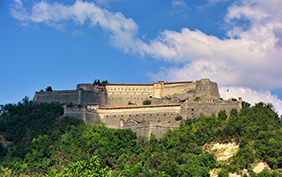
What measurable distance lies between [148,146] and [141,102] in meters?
18.4

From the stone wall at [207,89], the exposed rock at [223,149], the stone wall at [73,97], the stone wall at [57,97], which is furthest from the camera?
the stone wall at [57,97]

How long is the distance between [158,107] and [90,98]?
14594 millimetres

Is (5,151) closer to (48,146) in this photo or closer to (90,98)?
(48,146)

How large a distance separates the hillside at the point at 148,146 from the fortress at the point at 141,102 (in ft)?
6.55

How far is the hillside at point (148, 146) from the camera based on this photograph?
1914 inches

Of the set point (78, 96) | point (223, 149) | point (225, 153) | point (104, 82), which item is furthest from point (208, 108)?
point (104, 82)

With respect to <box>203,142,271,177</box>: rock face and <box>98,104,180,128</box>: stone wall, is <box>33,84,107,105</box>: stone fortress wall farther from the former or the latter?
<box>203,142,271,177</box>: rock face

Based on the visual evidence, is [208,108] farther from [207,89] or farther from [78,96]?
[78,96]

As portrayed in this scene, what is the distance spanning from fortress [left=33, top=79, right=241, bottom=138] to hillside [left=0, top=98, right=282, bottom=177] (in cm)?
200

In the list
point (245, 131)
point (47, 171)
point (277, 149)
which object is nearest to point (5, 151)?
point (47, 171)

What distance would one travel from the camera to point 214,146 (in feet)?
174

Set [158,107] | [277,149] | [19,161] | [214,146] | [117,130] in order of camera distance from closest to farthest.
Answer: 1. [277,149]
2. [214,146]
3. [19,161]
4. [117,130]
5. [158,107]

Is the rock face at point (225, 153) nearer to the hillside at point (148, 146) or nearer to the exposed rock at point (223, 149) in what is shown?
the exposed rock at point (223, 149)

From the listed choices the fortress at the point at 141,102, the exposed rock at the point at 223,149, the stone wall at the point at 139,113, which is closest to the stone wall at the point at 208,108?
the fortress at the point at 141,102
